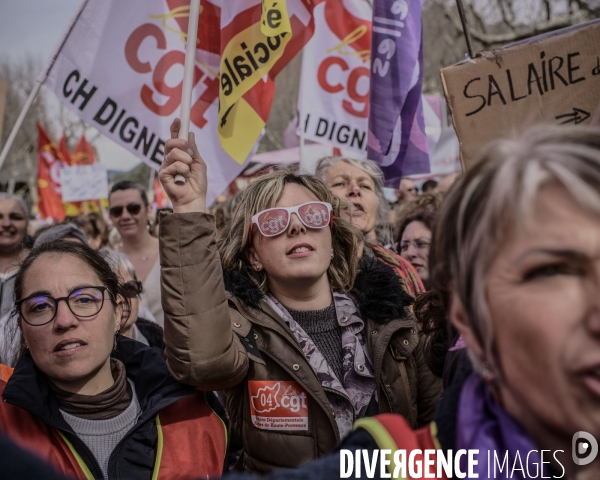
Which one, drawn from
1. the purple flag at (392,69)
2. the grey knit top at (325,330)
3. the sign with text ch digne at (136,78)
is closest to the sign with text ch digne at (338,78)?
the purple flag at (392,69)

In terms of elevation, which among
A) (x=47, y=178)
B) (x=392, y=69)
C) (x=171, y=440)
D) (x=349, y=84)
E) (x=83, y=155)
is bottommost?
(x=171, y=440)

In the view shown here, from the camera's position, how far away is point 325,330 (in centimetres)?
263

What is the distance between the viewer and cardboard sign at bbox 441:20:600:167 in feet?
9.56

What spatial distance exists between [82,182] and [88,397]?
29.1 feet

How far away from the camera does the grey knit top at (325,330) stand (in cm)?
256

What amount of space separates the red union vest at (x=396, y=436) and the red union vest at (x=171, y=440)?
1.09 meters

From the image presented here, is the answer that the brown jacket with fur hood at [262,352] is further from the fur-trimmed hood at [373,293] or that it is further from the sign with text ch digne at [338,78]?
the sign with text ch digne at [338,78]

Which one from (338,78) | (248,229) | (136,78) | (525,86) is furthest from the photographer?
(338,78)

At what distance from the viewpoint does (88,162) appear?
1309cm

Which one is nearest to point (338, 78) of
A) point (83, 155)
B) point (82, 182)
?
point (82, 182)

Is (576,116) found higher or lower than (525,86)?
lower

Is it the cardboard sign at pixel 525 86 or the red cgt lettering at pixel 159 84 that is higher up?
the red cgt lettering at pixel 159 84

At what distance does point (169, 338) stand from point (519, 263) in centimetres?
131

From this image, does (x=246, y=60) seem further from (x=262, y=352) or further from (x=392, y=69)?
(x=262, y=352)
